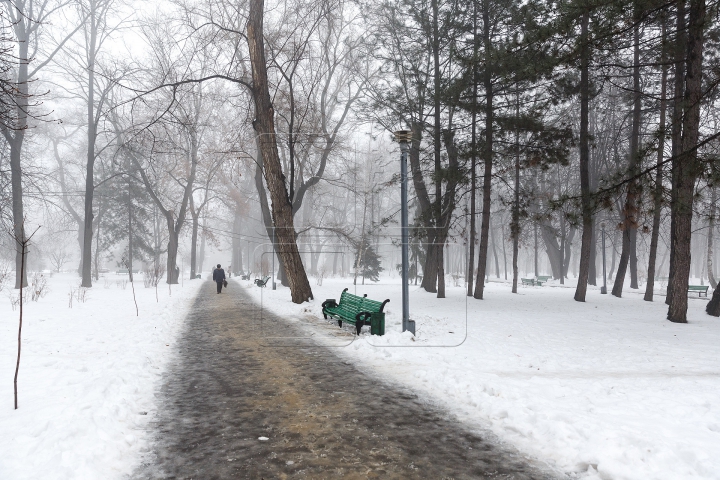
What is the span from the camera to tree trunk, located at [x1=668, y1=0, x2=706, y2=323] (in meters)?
10.7

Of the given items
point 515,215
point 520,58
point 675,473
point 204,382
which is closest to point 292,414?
point 204,382

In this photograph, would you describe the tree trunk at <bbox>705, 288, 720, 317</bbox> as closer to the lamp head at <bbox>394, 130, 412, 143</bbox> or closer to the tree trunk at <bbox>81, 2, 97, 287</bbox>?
the lamp head at <bbox>394, 130, 412, 143</bbox>

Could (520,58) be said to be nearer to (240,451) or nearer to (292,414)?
(292,414)

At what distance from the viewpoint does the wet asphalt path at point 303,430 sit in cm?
383

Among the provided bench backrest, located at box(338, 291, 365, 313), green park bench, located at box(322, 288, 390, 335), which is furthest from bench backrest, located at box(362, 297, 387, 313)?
bench backrest, located at box(338, 291, 365, 313)

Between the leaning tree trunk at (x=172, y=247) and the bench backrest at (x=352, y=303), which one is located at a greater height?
the leaning tree trunk at (x=172, y=247)

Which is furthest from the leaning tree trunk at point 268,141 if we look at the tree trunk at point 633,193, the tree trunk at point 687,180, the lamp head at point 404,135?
the tree trunk at point 687,180

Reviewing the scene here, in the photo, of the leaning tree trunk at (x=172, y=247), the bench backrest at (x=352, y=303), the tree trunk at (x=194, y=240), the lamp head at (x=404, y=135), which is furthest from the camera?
the tree trunk at (x=194, y=240)

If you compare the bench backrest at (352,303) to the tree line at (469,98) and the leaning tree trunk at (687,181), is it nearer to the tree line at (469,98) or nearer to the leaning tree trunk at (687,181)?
the tree line at (469,98)

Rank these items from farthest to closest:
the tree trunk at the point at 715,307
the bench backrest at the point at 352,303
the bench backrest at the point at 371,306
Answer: the tree trunk at the point at 715,307
the bench backrest at the point at 352,303
the bench backrest at the point at 371,306

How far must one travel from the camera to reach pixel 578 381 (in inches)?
257

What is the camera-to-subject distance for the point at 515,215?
16656 millimetres

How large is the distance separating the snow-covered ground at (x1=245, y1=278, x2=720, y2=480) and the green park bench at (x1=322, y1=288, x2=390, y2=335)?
0.50 metres

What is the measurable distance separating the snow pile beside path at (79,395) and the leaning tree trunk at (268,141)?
5399 millimetres
